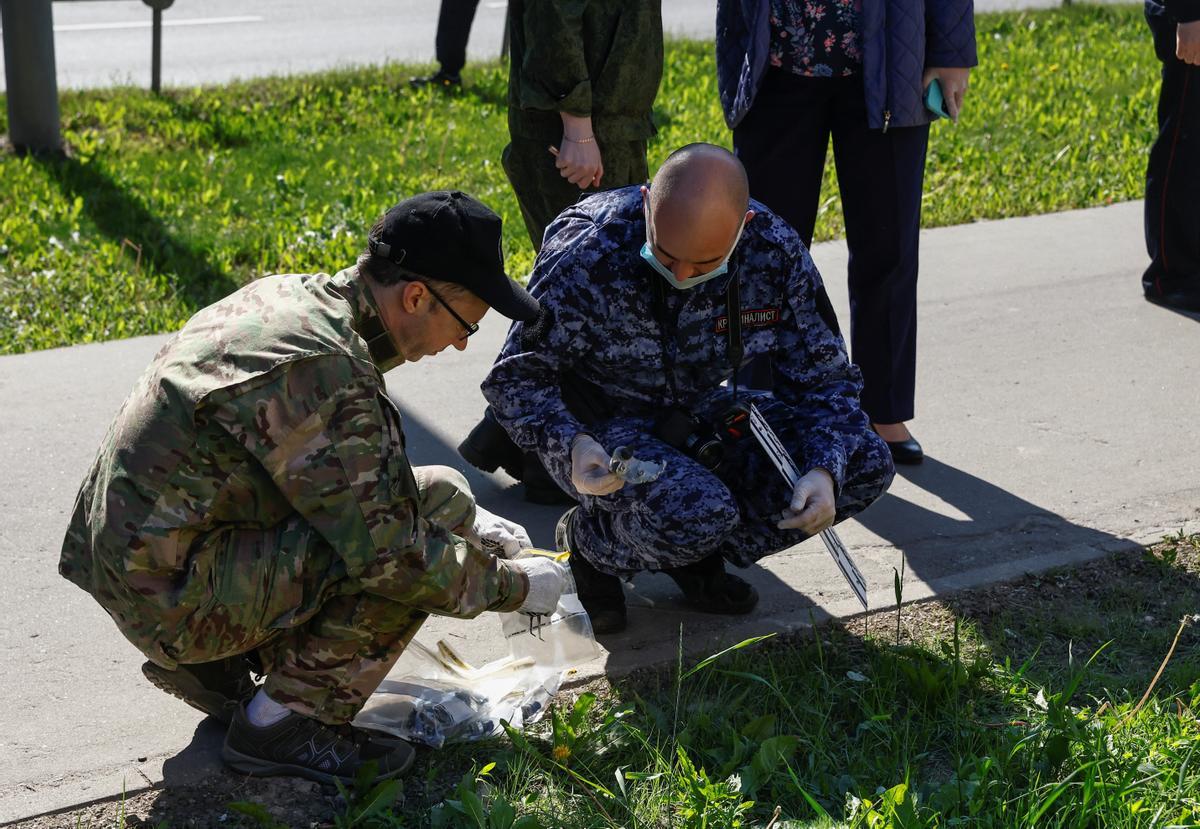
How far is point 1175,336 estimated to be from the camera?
19.1 feet

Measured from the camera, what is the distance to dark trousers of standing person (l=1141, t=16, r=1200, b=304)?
5.72 meters

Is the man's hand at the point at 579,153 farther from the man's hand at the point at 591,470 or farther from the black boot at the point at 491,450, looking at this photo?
the man's hand at the point at 591,470

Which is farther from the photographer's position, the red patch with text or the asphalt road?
the asphalt road

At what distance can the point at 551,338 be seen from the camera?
3.42 meters

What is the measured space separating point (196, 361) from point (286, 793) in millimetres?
906

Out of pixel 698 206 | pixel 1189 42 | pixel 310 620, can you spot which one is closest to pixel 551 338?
pixel 698 206

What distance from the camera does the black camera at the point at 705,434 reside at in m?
3.46

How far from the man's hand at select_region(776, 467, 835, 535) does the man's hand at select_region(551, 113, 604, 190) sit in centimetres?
128

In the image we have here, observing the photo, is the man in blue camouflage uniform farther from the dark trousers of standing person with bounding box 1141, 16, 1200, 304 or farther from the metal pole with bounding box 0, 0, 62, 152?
the metal pole with bounding box 0, 0, 62, 152

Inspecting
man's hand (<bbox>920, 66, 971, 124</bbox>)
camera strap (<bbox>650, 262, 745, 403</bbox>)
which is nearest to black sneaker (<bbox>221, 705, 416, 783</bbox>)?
camera strap (<bbox>650, 262, 745, 403</bbox>)

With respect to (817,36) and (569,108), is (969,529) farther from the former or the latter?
(569,108)

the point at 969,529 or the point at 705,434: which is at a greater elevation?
the point at 705,434

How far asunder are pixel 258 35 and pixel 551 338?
993 centimetres

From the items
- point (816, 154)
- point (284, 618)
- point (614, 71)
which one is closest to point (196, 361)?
point (284, 618)
